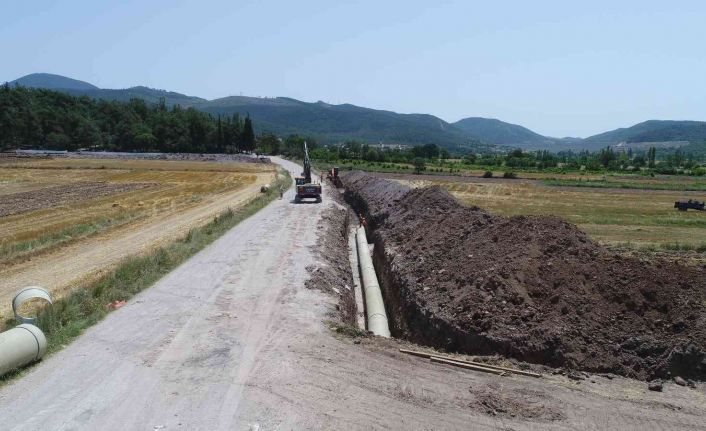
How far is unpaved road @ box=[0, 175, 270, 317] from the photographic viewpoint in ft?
63.1

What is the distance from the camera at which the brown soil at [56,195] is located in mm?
39406

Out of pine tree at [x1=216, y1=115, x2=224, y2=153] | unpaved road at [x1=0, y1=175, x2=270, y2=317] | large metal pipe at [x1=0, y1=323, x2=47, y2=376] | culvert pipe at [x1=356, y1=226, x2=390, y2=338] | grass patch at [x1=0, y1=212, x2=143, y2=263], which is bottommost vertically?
culvert pipe at [x1=356, y1=226, x2=390, y2=338]

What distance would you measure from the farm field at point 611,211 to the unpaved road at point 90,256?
22.6 meters

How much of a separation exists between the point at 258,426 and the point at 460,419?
343 centimetres

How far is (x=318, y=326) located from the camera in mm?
14039

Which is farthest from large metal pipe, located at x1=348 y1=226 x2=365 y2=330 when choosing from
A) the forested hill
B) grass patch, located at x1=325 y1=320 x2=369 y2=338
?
the forested hill

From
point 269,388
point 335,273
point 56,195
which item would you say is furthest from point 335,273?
point 56,195

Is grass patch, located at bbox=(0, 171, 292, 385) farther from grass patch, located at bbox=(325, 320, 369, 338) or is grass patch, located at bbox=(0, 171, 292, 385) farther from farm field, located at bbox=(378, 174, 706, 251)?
farm field, located at bbox=(378, 174, 706, 251)

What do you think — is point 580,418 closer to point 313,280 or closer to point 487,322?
point 487,322

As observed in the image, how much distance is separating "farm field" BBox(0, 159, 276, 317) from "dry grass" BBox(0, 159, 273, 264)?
60 millimetres

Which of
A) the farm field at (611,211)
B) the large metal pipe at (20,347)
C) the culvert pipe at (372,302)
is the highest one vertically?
the large metal pipe at (20,347)

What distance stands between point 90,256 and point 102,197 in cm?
2594

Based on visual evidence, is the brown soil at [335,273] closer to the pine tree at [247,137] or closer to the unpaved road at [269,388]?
the unpaved road at [269,388]

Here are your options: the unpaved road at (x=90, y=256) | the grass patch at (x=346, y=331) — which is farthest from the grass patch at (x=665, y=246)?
the unpaved road at (x=90, y=256)
